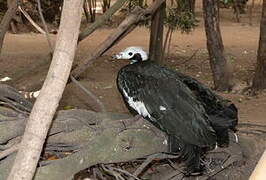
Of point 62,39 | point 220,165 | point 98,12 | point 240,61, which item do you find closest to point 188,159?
point 220,165

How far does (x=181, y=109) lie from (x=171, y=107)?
A: 6 centimetres

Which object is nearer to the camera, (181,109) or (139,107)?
(181,109)

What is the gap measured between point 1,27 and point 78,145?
2.70 metres

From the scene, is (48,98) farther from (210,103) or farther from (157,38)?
(157,38)

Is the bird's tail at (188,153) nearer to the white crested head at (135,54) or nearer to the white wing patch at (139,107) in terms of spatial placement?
the white wing patch at (139,107)

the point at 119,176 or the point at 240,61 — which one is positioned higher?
A: the point at 119,176

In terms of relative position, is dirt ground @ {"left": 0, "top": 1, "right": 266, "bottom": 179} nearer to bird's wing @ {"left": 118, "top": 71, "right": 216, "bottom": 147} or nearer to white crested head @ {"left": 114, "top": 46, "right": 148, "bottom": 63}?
bird's wing @ {"left": 118, "top": 71, "right": 216, "bottom": 147}

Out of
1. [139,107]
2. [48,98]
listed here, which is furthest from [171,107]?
[48,98]

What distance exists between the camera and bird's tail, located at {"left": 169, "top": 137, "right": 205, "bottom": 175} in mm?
3014

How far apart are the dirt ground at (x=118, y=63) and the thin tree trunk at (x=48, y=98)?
2.35 meters

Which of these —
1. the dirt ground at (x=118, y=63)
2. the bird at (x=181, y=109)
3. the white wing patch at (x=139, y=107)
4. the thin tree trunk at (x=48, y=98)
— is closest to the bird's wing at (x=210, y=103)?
the bird at (x=181, y=109)

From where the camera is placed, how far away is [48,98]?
4.89 ft

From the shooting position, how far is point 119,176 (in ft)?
9.35

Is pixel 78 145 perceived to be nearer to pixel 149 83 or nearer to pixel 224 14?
pixel 149 83
